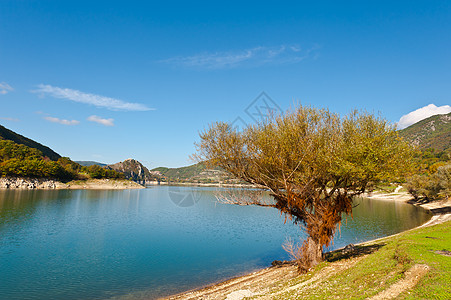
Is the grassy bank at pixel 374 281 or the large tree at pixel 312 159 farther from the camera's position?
the large tree at pixel 312 159

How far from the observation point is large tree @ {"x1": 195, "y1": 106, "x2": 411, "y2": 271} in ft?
53.6

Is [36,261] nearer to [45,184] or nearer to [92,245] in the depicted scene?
[92,245]

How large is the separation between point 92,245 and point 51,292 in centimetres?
1477

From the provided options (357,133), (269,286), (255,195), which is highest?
(357,133)

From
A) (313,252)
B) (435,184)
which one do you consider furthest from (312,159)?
(435,184)

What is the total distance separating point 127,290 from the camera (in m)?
20.7

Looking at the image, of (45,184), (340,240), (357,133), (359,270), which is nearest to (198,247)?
(340,240)

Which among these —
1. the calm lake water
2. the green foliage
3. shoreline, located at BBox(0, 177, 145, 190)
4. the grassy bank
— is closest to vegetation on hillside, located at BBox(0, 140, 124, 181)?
shoreline, located at BBox(0, 177, 145, 190)

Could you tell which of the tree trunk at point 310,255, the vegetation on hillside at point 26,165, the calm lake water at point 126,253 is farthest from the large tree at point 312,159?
the vegetation on hillside at point 26,165

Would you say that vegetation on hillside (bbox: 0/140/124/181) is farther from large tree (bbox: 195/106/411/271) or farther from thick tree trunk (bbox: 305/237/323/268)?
thick tree trunk (bbox: 305/237/323/268)

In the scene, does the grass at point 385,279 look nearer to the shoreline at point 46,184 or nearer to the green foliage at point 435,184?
the green foliage at point 435,184

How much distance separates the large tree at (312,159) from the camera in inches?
643

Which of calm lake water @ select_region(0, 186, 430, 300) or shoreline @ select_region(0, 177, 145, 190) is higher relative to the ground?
shoreline @ select_region(0, 177, 145, 190)

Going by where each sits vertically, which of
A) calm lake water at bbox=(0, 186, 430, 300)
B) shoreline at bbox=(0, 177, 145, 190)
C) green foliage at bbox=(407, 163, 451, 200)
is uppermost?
green foliage at bbox=(407, 163, 451, 200)
